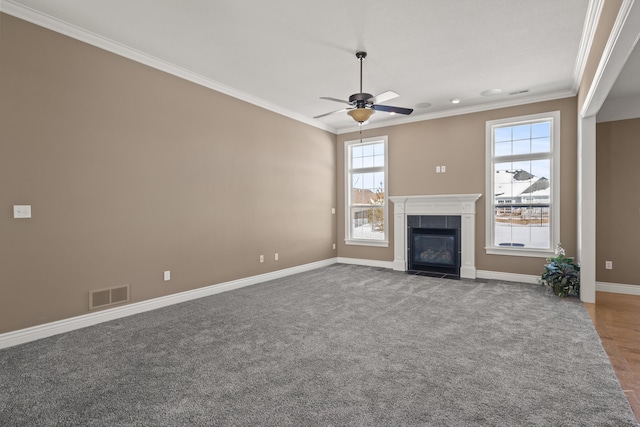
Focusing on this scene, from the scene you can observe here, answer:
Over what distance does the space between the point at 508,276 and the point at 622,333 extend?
2.37 metres

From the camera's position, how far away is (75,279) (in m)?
3.40

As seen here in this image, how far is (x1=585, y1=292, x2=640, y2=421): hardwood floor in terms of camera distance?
7.67 feet

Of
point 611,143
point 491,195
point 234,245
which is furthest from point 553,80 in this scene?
point 234,245

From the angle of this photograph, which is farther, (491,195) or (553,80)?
(491,195)

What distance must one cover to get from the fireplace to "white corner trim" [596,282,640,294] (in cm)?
204

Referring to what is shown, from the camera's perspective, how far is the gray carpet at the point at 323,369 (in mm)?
1965

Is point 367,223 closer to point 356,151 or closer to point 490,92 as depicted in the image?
point 356,151

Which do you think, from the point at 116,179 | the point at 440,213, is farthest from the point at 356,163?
the point at 116,179

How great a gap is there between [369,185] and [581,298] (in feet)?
13.5

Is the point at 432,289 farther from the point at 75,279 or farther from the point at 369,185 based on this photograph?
the point at 75,279

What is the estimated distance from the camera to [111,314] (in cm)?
366

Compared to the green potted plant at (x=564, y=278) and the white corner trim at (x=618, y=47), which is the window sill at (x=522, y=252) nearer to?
the green potted plant at (x=564, y=278)

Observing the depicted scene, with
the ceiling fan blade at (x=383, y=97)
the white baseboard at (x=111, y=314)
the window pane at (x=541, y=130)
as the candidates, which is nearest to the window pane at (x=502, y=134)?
the window pane at (x=541, y=130)

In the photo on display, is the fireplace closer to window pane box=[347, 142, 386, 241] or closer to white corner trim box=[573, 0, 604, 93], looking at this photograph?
window pane box=[347, 142, 386, 241]
